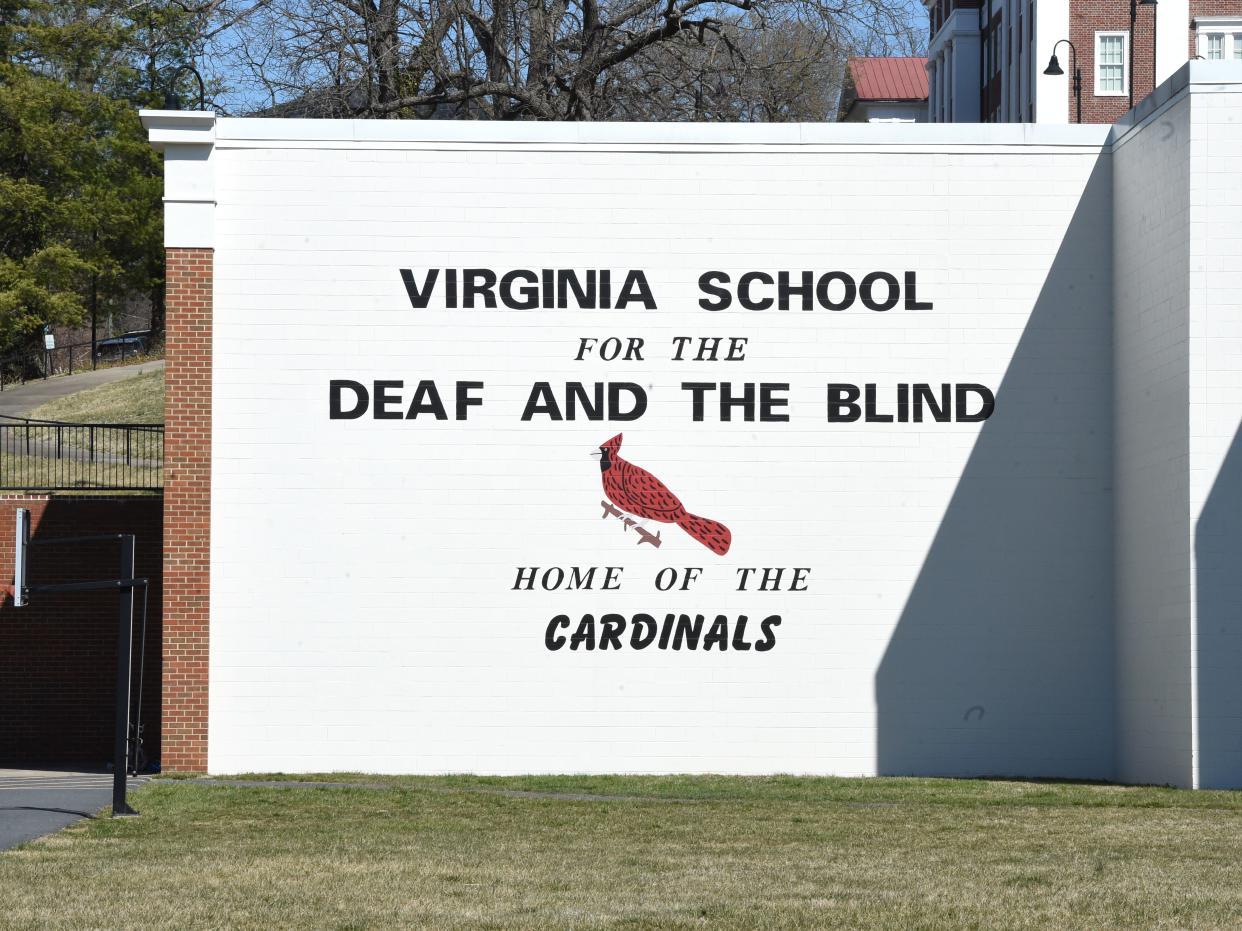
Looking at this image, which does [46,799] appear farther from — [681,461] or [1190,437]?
[1190,437]

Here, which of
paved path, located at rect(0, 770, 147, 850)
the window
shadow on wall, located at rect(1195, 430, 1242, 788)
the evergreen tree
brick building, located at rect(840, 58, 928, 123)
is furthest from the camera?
brick building, located at rect(840, 58, 928, 123)

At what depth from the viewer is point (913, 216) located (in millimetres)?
19219

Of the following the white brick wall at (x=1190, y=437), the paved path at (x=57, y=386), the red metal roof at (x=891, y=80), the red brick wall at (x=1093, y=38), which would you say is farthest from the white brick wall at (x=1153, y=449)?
the red metal roof at (x=891, y=80)

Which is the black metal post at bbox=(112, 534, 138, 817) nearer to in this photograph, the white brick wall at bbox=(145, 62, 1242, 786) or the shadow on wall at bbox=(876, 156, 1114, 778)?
the white brick wall at bbox=(145, 62, 1242, 786)

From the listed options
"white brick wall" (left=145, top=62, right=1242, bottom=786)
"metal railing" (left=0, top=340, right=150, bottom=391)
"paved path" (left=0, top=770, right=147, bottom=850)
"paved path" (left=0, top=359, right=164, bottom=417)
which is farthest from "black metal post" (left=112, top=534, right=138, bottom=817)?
"metal railing" (left=0, top=340, right=150, bottom=391)

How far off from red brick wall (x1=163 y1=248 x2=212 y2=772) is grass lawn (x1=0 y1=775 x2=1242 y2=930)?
101 cm

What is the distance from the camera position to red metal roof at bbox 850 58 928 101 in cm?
7869

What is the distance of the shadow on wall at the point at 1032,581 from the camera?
18844 mm

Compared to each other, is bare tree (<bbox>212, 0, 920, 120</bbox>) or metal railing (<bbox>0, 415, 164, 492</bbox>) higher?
bare tree (<bbox>212, 0, 920, 120</bbox>)

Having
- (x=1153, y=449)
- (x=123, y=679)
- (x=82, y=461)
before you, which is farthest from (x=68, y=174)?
(x=1153, y=449)

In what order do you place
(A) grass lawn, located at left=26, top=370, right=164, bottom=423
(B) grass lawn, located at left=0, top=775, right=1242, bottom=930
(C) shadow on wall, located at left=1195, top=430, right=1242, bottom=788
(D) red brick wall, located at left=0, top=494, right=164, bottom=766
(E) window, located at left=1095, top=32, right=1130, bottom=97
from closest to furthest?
(B) grass lawn, located at left=0, top=775, right=1242, bottom=930
(C) shadow on wall, located at left=1195, top=430, right=1242, bottom=788
(D) red brick wall, located at left=0, top=494, right=164, bottom=766
(A) grass lawn, located at left=26, top=370, right=164, bottom=423
(E) window, located at left=1095, top=32, right=1130, bottom=97

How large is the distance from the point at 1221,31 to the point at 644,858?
1823 inches

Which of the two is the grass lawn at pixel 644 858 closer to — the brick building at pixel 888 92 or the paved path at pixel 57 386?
the paved path at pixel 57 386

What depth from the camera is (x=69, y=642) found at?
22000 mm
